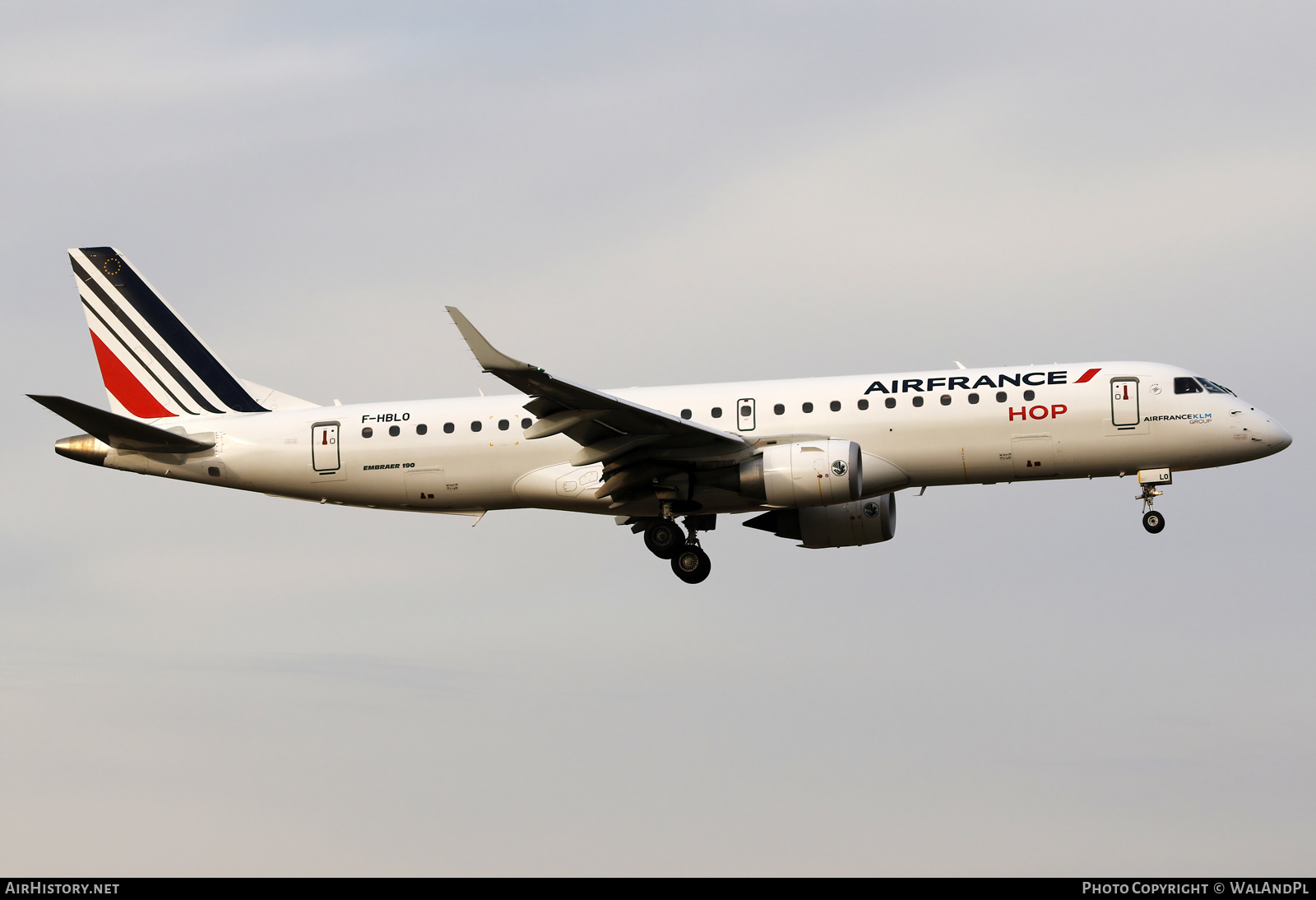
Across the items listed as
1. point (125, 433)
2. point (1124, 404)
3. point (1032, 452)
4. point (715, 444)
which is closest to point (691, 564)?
point (715, 444)

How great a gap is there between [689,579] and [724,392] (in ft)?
16.1

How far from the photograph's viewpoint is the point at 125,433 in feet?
121

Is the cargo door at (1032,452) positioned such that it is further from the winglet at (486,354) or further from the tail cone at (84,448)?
the tail cone at (84,448)

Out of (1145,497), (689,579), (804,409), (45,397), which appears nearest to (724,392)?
(804,409)

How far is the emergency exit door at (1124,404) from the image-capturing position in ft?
112

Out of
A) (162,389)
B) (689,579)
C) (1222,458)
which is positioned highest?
(162,389)

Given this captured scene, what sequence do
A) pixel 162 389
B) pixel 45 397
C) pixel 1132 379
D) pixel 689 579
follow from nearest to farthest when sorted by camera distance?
1. pixel 45 397
2. pixel 1132 379
3. pixel 689 579
4. pixel 162 389

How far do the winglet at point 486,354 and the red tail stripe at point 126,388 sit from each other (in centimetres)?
1394

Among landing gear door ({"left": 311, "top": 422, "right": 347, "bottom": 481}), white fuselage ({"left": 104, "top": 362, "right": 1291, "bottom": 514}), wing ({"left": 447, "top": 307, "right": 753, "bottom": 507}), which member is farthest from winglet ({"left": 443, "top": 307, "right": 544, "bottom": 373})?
landing gear door ({"left": 311, "top": 422, "right": 347, "bottom": 481})

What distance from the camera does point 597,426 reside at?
33.6 m

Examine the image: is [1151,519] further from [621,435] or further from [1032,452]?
[621,435]

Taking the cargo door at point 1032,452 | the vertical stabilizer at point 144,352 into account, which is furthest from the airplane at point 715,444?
the vertical stabilizer at point 144,352

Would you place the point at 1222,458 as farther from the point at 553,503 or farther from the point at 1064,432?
the point at 553,503

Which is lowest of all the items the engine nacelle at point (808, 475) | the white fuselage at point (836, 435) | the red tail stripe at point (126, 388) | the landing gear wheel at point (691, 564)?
the landing gear wheel at point (691, 564)
